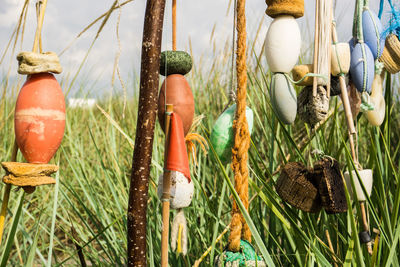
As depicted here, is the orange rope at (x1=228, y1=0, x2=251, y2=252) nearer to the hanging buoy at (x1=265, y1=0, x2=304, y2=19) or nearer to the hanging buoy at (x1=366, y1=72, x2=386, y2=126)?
the hanging buoy at (x1=265, y1=0, x2=304, y2=19)

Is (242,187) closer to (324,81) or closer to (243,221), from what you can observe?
(243,221)

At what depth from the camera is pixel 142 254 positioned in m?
0.42

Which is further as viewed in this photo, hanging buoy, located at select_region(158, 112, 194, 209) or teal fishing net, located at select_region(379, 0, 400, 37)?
teal fishing net, located at select_region(379, 0, 400, 37)

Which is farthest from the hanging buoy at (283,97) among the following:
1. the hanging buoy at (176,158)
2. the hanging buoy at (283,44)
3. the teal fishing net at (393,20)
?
the teal fishing net at (393,20)

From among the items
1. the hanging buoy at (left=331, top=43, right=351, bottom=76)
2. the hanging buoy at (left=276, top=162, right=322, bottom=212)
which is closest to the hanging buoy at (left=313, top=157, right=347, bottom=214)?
the hanging buoy at (left=276, top=162, right=322, bottom=212)

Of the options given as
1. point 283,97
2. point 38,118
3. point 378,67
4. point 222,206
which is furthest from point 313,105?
point 222,206

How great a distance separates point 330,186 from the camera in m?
0.45

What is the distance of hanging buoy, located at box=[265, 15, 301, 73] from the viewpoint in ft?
1.50

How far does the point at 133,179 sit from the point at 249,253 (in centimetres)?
16

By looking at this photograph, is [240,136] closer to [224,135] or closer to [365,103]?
[224,135]

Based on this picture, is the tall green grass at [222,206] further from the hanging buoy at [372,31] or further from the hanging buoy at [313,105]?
the hanging buoy at [372,31]

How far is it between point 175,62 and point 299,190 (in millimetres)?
201

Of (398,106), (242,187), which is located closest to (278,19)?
(242,187)

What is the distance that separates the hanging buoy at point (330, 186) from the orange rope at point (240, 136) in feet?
0.30
